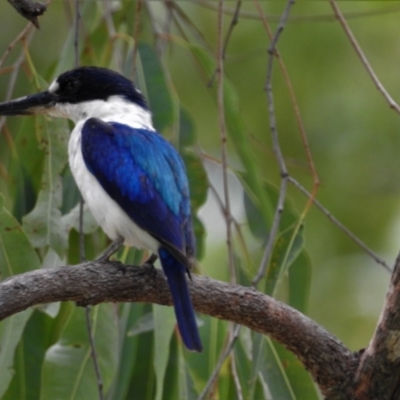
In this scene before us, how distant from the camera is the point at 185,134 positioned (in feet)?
12.9

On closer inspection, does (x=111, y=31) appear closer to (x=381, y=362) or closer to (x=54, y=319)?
(x=54, y=319)

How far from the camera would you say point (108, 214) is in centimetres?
334

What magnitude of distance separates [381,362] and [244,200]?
1.21 meters

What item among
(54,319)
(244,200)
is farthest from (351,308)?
(54,319)

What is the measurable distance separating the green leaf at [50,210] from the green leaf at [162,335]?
41 cm

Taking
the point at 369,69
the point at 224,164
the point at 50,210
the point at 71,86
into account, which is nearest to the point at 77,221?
the point at 50,210

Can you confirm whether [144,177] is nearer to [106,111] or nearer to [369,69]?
[106,111]

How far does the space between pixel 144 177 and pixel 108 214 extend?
18 centimetres

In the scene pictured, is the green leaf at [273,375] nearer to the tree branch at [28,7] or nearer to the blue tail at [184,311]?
the blue tail at [184,311]

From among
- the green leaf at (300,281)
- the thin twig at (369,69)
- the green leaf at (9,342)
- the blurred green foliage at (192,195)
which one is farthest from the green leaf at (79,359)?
the thin twig at (369,69)

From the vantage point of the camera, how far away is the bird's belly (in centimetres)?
329

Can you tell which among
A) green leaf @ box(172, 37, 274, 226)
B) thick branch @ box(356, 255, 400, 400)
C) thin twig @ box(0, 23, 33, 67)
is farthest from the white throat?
thick branch @ box(356, 255, 400, 400)

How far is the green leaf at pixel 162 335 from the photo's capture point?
3217mm

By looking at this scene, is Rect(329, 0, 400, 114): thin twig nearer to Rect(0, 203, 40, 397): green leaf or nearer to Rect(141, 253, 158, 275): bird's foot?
Rect(141, 253, 158, 275): bird's foot
